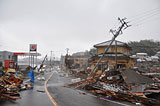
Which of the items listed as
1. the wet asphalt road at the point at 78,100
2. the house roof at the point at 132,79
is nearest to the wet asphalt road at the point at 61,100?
the wet asphalt road at the point at 78,100

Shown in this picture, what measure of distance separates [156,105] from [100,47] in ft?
87.1

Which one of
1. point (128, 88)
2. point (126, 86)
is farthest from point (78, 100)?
point (126, 86)

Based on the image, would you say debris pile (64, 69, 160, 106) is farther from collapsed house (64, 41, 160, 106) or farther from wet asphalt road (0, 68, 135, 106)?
wet asphalt road (0, 68, 135, 106)

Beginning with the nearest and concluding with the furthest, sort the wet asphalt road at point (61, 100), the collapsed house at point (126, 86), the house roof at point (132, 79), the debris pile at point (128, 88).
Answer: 1. the wet asphalt road at point (61, 100)
2. the debris pile at point (128, 88)
3. the collapsed house at point (126, 86)
4. the house roof at point (132, 79)

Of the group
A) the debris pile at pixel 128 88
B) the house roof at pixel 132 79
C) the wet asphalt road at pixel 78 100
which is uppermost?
the house roof at pixel 132 79

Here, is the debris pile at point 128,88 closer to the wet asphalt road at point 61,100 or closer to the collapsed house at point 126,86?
the collapsed house at point 126,86

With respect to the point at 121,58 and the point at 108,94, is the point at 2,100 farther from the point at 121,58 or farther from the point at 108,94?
the point at 121,58

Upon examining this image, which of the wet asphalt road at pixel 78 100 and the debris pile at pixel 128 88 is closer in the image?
the wet asphalt road at pixel 78 100

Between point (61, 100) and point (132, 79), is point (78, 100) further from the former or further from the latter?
point (132, 79)

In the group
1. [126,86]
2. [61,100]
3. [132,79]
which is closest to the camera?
[61,100]

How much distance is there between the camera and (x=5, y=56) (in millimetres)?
45312

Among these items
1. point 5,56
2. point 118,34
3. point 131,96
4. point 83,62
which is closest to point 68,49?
point 83,62

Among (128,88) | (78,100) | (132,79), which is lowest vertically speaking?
(78,100)

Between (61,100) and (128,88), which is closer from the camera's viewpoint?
(61,100)
